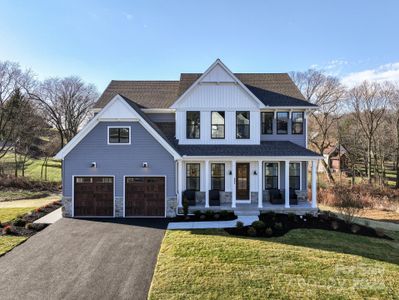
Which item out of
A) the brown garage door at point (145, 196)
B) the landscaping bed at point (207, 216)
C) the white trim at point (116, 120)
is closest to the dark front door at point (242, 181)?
the landscaping bed at point (207, 216)

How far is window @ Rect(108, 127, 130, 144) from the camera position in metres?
13.9

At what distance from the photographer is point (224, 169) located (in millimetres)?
16047

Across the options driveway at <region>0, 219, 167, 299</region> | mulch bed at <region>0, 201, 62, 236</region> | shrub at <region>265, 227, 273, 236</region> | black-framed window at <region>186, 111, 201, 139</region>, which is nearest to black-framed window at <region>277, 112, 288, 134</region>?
black-framed window at <region>186, 111, 201, 139</region>

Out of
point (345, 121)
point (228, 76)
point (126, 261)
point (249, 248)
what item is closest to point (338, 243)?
point (249, 248)

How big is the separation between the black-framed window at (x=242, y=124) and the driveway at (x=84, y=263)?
7.70 meters

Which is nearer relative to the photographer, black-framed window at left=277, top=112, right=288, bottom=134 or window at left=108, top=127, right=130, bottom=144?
window at left=108, top=127, right=130, bottom=144

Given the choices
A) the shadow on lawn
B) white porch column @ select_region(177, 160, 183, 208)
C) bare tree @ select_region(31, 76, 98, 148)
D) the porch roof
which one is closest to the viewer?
the shadow on lawn

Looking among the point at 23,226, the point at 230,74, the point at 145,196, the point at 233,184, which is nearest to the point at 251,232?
the point at 233,184

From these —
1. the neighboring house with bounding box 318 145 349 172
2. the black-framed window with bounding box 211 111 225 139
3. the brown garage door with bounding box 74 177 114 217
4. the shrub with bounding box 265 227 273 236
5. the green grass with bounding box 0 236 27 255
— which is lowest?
the green grass with bounding box 0 236 27 255

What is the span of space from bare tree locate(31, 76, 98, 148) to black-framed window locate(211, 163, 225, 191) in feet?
95.0

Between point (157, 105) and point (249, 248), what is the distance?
1168 centimetres

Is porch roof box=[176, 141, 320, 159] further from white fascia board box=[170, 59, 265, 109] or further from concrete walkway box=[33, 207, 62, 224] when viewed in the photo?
concrete walkway box=[33, 207, 62, 224]

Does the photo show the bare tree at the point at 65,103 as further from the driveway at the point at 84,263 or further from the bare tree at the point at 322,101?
the bare tree at the point at 322,101

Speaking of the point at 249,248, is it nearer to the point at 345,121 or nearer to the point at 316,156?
the point at 316,156
